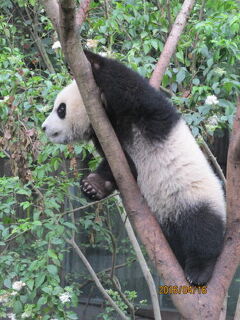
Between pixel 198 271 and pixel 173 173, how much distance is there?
563mm

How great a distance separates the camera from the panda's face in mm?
2852

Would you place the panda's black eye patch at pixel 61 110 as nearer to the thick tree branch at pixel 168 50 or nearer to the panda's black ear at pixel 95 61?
the panda's black ear at pixel 95 61

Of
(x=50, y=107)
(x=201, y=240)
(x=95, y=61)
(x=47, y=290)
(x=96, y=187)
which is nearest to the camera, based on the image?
A: (x=201, y=240)

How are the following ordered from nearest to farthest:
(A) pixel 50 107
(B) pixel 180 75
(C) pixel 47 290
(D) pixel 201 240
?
(D) pixel 201 240 < (C) pixel 47 290 < (A) pixel 50 107 < (B) pixel 180 75

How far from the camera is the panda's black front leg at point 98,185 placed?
8.97 ft

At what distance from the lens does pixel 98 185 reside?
2746 millimetres

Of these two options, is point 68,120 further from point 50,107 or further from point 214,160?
point 214,160

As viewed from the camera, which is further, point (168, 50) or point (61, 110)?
point (61, 110)

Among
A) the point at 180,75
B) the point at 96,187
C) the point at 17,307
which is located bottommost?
the point at 17,307

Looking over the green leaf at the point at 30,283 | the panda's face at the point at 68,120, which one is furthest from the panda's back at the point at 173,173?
the green leaf at the point at 30,283

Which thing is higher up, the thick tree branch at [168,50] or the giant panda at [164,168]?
the thick tree branch at [168,50]
